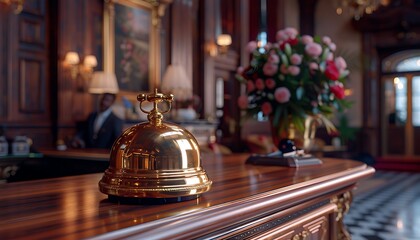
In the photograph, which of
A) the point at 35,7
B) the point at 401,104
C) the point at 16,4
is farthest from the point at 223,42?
the point at 401,104

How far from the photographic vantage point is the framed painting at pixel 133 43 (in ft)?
22.7

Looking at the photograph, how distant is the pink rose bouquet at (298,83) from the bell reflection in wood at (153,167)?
4.34 ft

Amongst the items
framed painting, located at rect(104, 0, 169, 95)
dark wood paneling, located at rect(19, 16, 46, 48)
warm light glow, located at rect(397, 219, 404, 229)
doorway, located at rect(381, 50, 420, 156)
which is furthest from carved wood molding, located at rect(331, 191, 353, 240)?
doorway, located at rect(381, 50, 420, 156)

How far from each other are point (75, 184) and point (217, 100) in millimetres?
8648

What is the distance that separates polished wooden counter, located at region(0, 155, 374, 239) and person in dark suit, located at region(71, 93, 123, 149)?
330cm

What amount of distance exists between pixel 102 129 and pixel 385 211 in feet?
12.3

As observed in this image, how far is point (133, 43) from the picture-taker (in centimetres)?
730

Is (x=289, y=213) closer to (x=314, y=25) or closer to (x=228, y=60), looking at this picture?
(x=228, y=60)

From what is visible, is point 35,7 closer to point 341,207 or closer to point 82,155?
point 82,155

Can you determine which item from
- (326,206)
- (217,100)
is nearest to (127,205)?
(326,206)

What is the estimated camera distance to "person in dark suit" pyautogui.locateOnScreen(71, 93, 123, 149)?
506 centimetres

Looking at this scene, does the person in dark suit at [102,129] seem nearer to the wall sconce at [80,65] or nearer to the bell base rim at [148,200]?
the wall sconce at [80,65]

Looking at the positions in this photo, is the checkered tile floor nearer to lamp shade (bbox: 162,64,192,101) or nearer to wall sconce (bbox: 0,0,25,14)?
lamp shade (bbox: 162,64,192,101)

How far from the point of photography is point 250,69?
260 centimetres
